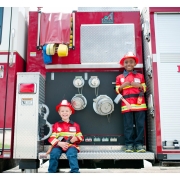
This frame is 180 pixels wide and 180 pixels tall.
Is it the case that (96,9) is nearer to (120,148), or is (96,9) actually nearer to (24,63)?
(24,63)

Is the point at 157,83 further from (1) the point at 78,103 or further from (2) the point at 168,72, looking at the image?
(1) the point at 78,103

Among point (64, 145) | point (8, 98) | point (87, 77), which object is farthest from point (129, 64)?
point (8, 98)

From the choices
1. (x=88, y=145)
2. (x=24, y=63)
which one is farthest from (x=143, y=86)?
(x=24, y=63)

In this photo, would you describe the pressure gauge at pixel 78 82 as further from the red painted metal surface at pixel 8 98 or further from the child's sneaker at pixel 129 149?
the child's sneaker at pixel 129 149

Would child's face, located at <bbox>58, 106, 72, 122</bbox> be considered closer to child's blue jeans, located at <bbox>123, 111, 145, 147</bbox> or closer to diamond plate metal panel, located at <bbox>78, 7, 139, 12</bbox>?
child's blue jeans, located at <bbox>123, 111, 145, 147</bbox>

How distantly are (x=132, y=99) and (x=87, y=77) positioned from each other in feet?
2.86

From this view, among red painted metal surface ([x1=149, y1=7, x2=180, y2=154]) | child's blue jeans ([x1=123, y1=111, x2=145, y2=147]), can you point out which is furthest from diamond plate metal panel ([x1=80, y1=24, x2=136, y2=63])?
child's blue jeans ([x1=123, y1=111, x2=145, y2=147])

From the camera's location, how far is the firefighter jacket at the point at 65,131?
393 cm

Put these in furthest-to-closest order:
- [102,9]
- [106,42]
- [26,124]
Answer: [102,9], [106,42], [26,124]

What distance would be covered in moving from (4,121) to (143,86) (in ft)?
7.36

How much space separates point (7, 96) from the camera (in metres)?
3.98

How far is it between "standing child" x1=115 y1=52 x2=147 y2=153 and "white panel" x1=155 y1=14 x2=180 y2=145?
13.6 inches

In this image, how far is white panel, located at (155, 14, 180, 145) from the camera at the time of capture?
385cm

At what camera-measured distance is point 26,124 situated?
3.82 m
